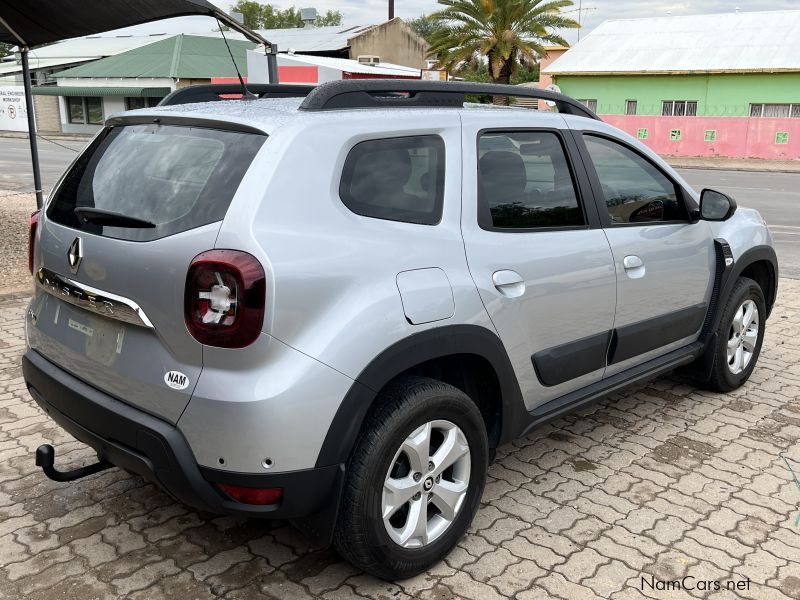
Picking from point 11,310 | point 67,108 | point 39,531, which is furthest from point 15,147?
point 39,531

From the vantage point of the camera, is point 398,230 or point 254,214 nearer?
point 254,214

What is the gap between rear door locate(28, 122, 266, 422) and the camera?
2.40m

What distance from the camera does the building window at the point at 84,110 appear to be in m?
39.5

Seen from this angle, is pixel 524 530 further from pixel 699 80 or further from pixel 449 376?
pixel 699 80

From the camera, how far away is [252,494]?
7.89ft

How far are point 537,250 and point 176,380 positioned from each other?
1562 millimetres

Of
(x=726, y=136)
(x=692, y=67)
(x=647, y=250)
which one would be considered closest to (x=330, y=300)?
(x=647, y=250)

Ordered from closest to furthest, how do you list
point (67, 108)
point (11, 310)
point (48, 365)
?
point (48, 365) < point (11, 310) < point (67, 108)

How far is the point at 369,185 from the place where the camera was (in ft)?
8.79

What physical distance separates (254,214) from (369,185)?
499mm

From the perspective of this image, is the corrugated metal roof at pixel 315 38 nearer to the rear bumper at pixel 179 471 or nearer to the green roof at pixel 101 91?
the green roof at pixel 101 91

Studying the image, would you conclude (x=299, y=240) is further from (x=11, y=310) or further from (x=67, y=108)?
(x=67, y=108)

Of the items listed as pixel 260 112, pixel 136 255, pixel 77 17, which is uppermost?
pixel 77 17

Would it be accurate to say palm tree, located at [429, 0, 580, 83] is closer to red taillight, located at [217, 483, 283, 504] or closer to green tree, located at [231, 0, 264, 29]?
red taillight, located at [217, 483, 283, 504]
